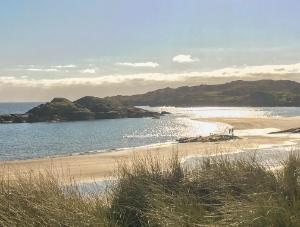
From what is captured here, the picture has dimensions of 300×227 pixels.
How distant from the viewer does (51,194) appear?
27.5 feet

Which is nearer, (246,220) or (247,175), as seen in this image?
(246,220)

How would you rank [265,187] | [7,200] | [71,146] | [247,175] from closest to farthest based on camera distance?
[7,200], [265,187], [247,175], [71,146]

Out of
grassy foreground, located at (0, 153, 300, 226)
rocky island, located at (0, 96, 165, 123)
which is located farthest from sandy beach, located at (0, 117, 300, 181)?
rocky island, located at (0, 96, 165, 123)

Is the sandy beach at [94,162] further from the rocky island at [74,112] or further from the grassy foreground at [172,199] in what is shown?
the rocky island at [74,112]

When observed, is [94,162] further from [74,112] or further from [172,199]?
[74,112]

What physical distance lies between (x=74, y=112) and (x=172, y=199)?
102668 mm

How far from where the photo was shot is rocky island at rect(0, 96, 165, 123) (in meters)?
107

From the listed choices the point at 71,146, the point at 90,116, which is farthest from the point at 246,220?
the point at 90,116

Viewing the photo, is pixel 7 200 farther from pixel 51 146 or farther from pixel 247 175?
pixel 51 146

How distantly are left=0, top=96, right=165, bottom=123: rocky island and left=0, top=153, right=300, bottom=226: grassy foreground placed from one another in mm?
97260

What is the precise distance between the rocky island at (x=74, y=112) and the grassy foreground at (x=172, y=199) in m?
97.3

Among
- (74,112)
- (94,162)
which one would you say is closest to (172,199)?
(94,162)

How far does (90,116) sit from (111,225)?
340 feet

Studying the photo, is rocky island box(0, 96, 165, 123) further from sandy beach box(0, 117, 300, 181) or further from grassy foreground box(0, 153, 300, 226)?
grassy foreground box(0, 153, 300, 226)
